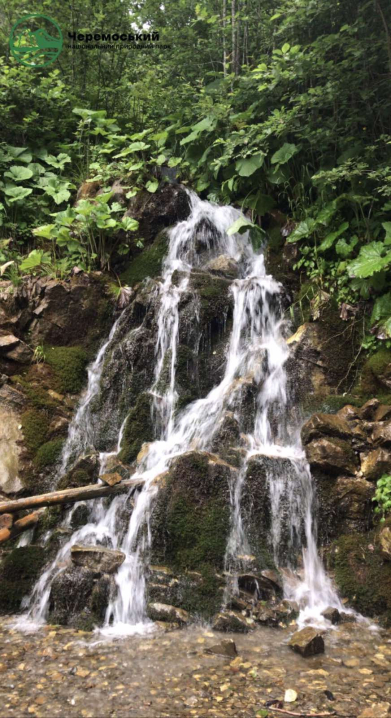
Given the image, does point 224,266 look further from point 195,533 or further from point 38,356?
point 195,533

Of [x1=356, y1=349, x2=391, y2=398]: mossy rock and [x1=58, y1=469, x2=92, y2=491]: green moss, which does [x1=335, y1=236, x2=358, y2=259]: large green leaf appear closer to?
[x1=356, y1=349, x2=391, y2=398]: mossy rock

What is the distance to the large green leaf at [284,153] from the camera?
7.42 metres

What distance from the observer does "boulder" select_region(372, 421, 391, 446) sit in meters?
4.95

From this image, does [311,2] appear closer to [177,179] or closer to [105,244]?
[177,179]

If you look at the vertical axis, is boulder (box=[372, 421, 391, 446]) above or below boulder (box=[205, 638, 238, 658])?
above

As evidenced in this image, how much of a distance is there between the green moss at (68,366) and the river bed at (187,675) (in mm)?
3679

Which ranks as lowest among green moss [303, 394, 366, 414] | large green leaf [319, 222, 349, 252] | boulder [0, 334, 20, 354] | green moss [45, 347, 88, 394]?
green moss [303, 394, 366, 414]

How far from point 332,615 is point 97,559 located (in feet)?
7.14

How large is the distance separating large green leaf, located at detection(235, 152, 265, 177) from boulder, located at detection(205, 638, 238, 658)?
21.3 ft

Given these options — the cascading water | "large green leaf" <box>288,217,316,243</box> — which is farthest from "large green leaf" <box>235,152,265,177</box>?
"large green leaf" <box>288,217,316,243</box>

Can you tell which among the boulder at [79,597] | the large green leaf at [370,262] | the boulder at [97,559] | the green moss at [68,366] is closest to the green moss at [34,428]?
the green moss at [68,366]

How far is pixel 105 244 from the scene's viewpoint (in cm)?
848

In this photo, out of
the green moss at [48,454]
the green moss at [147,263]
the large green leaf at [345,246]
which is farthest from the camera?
the green moss at [147,263]

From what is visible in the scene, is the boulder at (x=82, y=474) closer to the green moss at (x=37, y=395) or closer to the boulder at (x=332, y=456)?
the green moss at (x=37, y=395)
